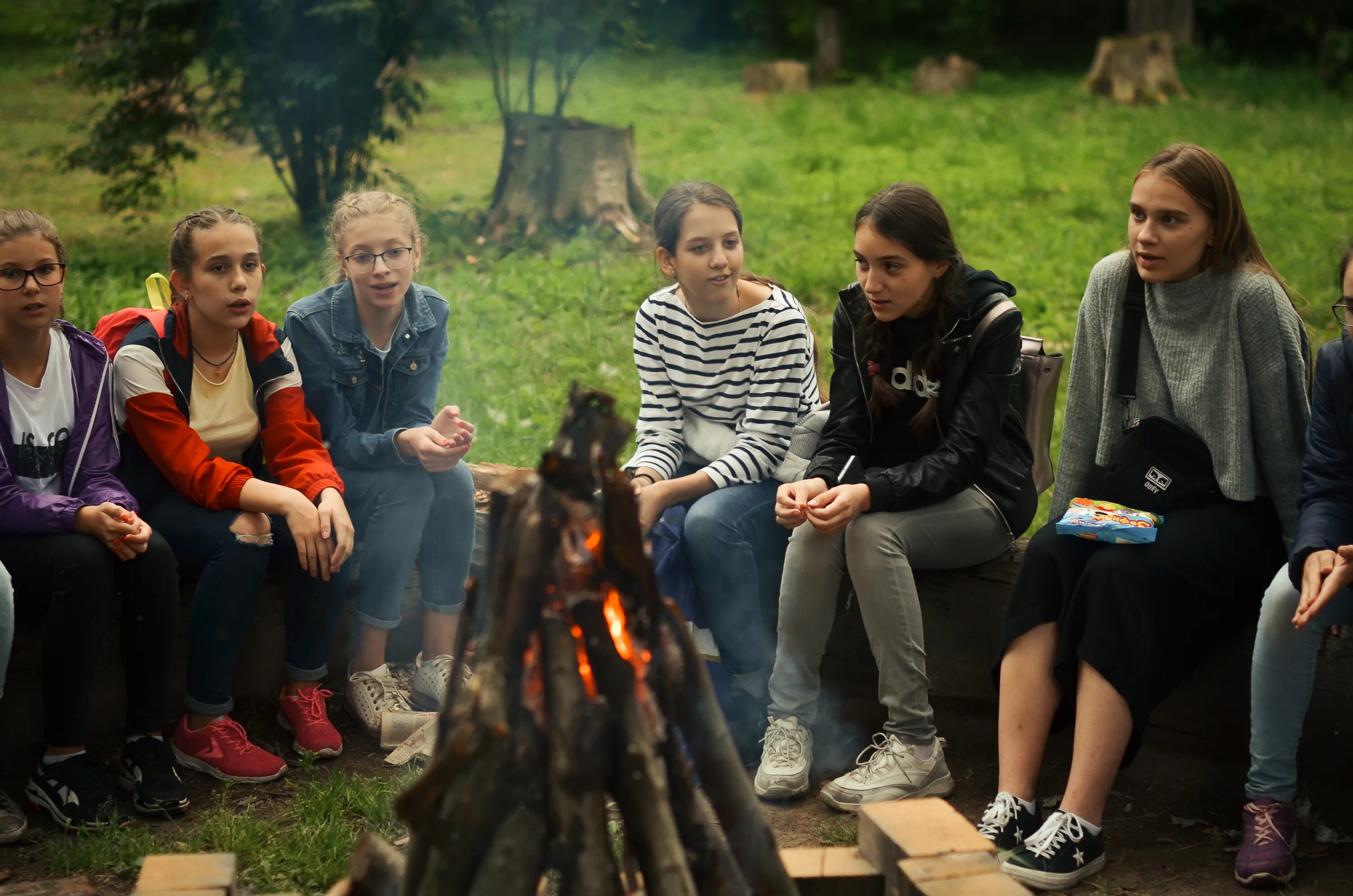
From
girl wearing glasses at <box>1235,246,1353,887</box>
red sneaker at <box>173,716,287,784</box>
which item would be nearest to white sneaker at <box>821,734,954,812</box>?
girl wearing glasses at <box>1235,246,1353,887</box>

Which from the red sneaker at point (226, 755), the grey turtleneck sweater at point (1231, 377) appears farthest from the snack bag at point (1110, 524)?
the red sneaker at point (226, 755)

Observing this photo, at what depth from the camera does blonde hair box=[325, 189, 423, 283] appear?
3682mm

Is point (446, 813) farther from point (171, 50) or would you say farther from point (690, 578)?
point (171, 50)

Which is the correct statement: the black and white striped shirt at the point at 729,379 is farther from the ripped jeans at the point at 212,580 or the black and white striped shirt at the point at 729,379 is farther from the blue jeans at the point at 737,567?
the ripped jeans at the point at 212,580

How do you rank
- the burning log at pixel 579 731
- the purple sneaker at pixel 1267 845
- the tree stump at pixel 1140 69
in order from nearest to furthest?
the burning log at pixel 579 731
the purple sneaker at pixel 1267 845
the tree stump at pixel 1140 69

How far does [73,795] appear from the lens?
3.12 metres

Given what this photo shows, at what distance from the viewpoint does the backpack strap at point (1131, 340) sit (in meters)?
3.26

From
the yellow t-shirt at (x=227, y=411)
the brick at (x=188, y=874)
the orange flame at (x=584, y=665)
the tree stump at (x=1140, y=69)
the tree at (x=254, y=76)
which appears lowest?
the brick at (x=188, y=874)

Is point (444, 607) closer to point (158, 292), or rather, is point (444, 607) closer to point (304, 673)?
point (304, 673)

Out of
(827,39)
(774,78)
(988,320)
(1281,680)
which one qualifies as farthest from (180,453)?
(827,39)

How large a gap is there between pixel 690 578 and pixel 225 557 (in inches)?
47.0

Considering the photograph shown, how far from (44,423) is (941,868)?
2.33m

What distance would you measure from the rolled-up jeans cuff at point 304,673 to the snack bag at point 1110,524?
6.42ft

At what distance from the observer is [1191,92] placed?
49.1ft
